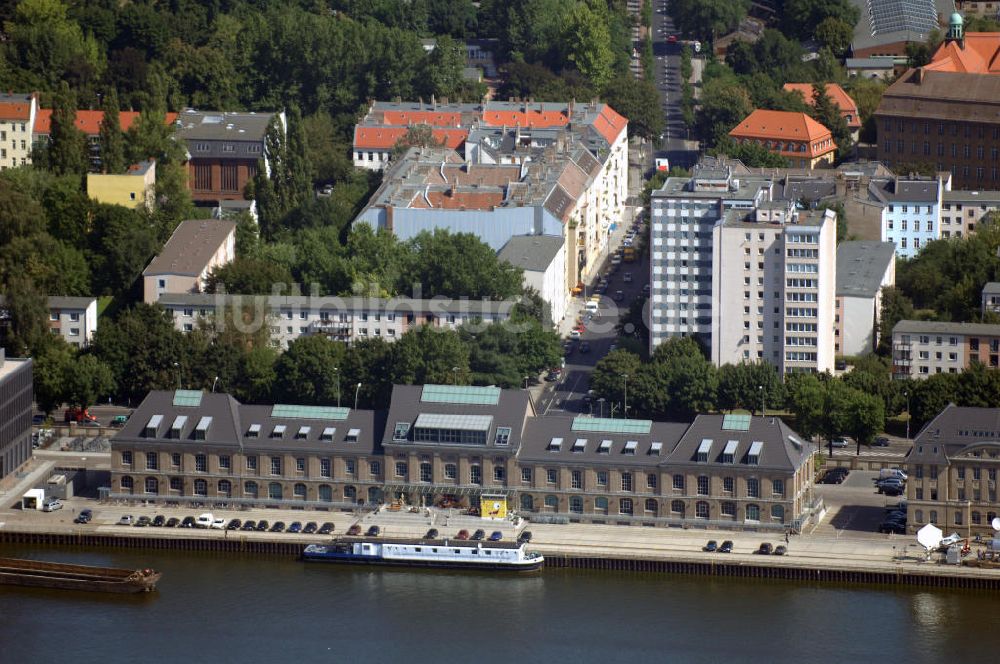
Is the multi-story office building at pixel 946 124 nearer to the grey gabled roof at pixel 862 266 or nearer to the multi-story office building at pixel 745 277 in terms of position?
the grey gabled roof at pixel 862 266

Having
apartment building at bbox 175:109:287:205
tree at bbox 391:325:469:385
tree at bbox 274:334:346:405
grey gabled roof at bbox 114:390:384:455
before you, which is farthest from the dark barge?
apartment building at bbox 175:109:287:205

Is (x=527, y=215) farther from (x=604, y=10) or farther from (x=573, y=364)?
(x=604, y=10)

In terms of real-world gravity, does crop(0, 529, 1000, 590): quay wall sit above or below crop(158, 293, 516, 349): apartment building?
below

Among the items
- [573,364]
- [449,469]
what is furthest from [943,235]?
[449,469]

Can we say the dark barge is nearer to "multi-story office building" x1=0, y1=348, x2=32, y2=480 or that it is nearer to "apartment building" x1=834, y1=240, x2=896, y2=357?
"multi-story office building" x1=0, y1=348, x2=32, y2=480

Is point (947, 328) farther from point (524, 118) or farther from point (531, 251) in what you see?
point (524, 118)

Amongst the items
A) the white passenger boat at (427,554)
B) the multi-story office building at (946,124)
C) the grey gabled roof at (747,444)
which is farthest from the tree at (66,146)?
the grey gabled roof at (747,444)
